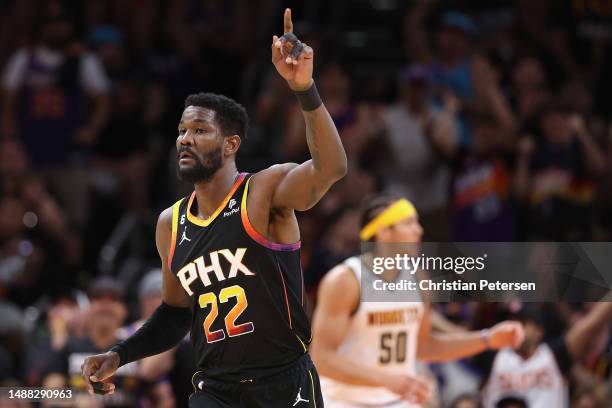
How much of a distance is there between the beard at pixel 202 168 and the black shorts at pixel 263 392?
0.98 meters

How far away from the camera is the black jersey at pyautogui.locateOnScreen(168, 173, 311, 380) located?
18.4ft

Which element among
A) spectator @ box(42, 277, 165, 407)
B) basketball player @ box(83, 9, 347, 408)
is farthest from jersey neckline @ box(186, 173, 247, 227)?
Answer: spectator @ box(42, 277, 165, 407)

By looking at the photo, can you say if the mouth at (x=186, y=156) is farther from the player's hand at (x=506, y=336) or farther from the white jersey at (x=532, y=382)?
the white jersey at (x=532, y=382)

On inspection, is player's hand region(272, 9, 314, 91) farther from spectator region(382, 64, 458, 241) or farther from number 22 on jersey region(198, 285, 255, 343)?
spectator region(382, 64, 458, 241)

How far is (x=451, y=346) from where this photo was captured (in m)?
7.68

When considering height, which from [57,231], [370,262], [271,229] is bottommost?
[57,231]

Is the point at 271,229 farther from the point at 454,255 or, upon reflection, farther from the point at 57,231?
the point at 57,231

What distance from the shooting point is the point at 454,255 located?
6625 mm

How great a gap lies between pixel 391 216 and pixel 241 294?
2227 mm

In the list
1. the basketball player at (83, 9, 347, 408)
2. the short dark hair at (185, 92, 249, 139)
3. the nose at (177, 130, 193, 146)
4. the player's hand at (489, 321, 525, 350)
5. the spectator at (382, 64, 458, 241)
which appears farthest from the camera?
the spectator at (382, 64, 458, 241)

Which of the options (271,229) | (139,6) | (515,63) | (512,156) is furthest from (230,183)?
(139,6)

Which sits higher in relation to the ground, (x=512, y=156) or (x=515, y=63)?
(x=515, y=63)

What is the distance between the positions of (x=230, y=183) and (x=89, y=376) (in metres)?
1.16

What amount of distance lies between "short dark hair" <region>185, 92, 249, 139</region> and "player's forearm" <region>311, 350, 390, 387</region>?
1935 millimetres
